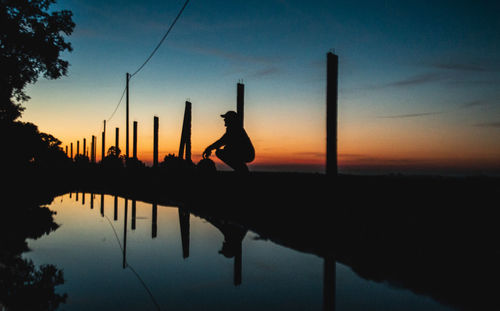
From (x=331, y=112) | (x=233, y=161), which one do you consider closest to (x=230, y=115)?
(x=233, y=161)

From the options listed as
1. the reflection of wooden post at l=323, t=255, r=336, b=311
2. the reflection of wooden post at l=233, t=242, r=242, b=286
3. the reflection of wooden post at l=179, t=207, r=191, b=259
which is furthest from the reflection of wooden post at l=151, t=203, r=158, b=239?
the reflection of wooden post at l=323, t=255, r=336, b=311

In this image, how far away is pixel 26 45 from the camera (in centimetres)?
2173

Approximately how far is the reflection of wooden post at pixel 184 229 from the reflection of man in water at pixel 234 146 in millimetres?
2446

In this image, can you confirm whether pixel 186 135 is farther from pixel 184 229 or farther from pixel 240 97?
pixel 184 229

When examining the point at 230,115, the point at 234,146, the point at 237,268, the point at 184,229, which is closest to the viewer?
the point at 237,268

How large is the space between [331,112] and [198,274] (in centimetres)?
544

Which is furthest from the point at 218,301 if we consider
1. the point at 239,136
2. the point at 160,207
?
the point at 239,136

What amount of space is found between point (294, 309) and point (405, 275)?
57.6 inches

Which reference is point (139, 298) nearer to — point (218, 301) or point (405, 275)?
point (218, 301)

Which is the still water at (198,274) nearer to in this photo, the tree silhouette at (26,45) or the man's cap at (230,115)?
the man's cap at (230,115)

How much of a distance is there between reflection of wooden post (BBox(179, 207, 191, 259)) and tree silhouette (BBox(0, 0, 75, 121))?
55.8 feet

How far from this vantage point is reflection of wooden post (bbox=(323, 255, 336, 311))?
3193 millimetres

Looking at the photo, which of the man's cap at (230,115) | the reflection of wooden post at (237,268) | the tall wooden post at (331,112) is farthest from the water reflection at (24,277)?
the man's cap at (230,115)

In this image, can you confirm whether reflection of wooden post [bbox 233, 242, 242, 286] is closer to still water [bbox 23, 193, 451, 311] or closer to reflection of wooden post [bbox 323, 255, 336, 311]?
still water [bbox 23, 193, 451, 311]
